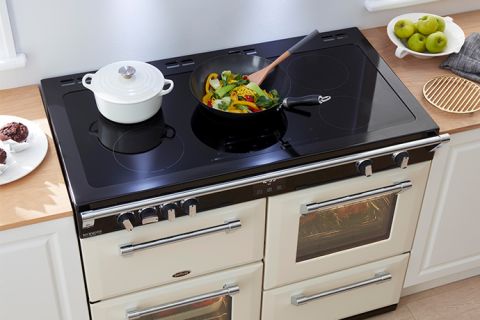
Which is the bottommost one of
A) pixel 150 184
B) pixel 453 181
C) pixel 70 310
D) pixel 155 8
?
pixel 70 310

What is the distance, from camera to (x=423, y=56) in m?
2.78

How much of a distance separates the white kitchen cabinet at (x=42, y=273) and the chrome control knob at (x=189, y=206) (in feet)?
1.04

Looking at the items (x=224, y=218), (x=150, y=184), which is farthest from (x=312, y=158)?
(x=150, y=184)

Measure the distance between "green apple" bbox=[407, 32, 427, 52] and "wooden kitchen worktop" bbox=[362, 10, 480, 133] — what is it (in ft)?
A: 0.18

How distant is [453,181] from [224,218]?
858mm

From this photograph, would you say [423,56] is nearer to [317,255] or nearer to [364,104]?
[364,104]

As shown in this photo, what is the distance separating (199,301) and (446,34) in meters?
1.28

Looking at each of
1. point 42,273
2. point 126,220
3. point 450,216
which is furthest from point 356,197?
point 42,273

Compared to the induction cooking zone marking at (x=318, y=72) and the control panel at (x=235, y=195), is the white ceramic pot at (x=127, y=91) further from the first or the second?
the induction cooking zone marking at (x=318, y=72)

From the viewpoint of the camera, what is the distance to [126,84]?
2.41 m

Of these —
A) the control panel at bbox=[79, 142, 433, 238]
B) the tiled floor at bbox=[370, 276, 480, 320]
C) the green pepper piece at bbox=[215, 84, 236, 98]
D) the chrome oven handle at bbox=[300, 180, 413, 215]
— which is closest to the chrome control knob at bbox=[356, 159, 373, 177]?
the control panel at bbox=[79, 142, 433, 238]

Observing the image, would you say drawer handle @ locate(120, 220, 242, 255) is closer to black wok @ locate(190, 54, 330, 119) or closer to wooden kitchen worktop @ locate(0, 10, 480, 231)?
wooden kitchen worktop @ locate(0, 10, 480, 231)

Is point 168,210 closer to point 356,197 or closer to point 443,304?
point 356,197

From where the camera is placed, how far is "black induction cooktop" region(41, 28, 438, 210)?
229 cm
